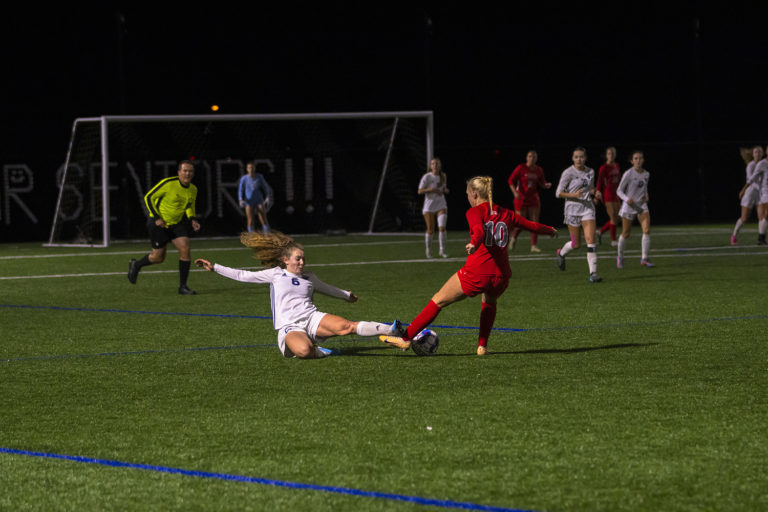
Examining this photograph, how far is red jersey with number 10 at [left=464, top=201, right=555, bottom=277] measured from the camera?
368 inches

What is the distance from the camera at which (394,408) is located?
24.0 ft

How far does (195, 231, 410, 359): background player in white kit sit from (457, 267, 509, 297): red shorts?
632 millimetres

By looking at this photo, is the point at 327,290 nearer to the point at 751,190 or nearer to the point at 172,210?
the point at 172,210

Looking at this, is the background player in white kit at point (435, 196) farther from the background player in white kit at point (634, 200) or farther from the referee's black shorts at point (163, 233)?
the referee's black shorts at point (163, 233)

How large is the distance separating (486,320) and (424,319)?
498 mm

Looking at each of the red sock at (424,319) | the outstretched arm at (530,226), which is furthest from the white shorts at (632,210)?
the red sock at (424,319)

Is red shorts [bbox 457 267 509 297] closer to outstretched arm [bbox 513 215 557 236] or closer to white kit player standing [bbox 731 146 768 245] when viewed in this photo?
outstretched arm [bbox 513 215 557 236]

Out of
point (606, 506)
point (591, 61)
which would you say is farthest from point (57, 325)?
point (591, 61)

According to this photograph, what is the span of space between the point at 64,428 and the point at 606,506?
3.34 m

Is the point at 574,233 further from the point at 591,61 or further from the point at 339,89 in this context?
the point at 591,61

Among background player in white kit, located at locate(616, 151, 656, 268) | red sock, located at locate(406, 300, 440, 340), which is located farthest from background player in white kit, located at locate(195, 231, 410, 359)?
background player in white kit, located at locate(616, 151, 656, 268)

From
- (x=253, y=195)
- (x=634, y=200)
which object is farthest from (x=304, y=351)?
(x=253, y=195)

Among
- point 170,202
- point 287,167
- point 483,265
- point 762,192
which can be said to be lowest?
point 483,265

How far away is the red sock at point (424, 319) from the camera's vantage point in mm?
9469
